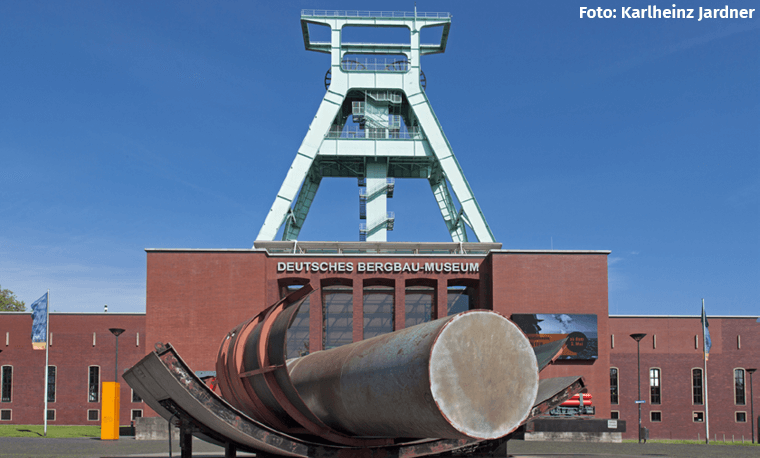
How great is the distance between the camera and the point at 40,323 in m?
31.9

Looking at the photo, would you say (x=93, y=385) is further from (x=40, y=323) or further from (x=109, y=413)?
(x=109, y=413)

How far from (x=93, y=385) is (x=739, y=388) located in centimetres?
3990

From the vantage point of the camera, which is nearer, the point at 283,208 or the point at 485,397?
the point at 485,397

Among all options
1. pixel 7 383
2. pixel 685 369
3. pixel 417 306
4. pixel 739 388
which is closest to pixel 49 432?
pixel 7 383

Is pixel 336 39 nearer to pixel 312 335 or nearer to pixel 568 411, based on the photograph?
pixel 312 335

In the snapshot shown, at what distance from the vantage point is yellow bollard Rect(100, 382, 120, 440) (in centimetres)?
2525

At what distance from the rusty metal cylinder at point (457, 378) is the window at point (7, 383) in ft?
145

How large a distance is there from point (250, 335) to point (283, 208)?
29.5 metres

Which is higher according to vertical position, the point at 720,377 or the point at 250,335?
the point at 250,335

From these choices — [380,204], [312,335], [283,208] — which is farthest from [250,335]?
[380,204]

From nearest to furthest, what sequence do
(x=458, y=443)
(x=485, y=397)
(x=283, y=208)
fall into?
(x=485, y=397), (x=458, y=443), (x=283, y=208)

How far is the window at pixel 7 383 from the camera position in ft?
140

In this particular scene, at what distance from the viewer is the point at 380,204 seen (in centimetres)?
Result: 3975

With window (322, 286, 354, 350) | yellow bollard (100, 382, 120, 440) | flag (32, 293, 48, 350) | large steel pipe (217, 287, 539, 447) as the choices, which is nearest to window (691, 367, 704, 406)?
window (322, 286, 354, 350)
